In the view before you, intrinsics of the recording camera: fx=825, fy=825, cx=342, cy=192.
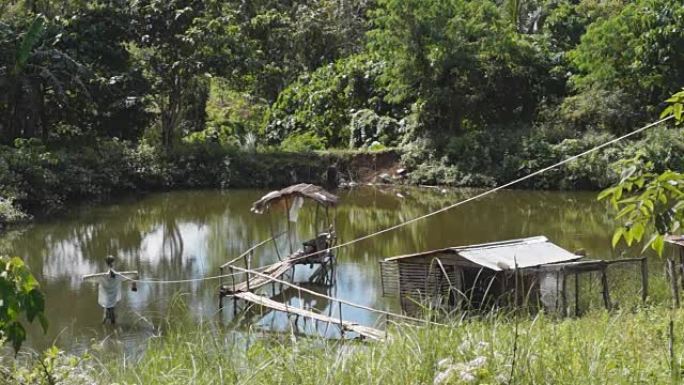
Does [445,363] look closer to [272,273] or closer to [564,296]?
[564,296]

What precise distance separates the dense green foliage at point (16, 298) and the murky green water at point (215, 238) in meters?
6.04

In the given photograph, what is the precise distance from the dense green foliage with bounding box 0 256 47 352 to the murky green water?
238 inches

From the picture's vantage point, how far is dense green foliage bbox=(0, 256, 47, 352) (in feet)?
11.4

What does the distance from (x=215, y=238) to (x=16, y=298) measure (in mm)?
13778

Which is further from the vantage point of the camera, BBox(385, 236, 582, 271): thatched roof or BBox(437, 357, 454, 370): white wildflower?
BBox(385, 236, 582, 271): thatched roof

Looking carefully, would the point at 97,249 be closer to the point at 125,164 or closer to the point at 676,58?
the point at 125,164

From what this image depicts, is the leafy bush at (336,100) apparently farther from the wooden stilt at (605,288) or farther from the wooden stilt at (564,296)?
the wooden stilt at (564,296)

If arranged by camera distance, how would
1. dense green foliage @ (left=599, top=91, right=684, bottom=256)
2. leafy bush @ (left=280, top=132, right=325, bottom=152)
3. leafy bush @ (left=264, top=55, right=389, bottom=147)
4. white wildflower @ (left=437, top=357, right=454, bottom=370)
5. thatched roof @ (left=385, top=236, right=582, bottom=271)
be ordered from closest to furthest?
1. dense green foliage @ (left=599, top=91, right=684, bottom=256)
2. white wildflower @ (left=437, top=357, right=454, bottom=370)
3. thatched roof @ (left=385, top=236, right=582, bottom=271)
4. leafy bush @ (left=280, top=132, right=325, bottom=152)
5. leafy bush @ (left=264, top=55, right=389, bottom=147)

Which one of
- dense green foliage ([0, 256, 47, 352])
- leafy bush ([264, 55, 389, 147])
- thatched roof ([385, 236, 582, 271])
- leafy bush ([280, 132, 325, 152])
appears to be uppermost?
leafy bush ([264, 55, 389, 147])

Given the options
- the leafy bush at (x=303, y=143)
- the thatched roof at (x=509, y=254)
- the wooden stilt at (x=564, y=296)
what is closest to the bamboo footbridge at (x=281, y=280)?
the thatched roof at (x=509, y=254)

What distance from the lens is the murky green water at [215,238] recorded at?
1137 cm

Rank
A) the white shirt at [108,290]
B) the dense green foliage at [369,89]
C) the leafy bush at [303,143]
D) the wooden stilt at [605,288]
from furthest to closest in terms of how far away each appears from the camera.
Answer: the leafy bush at [303,143], the dense green foliage at [369,89], the white shirt at [108,290], the wooden stilt at [605,288]

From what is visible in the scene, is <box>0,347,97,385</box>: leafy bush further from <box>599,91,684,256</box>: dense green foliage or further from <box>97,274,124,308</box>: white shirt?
<box>97,274,124,308</box>: white shirt

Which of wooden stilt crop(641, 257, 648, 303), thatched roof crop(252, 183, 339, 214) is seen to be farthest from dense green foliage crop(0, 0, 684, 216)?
wooden stilt crop(641, 257, 648, 303)
